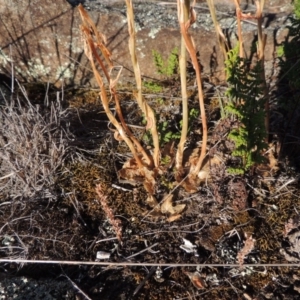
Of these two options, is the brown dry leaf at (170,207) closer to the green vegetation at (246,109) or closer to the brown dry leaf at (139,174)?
the brown dry leaf at (139,174)

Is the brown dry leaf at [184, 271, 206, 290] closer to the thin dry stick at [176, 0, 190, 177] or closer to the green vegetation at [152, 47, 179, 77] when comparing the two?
the thin dry stick at [176, 0, 190, 177]

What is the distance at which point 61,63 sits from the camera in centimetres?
243

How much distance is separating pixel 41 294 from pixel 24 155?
22.9 inches

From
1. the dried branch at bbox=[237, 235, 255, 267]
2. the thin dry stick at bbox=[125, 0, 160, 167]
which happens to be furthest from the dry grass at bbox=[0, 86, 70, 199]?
the dried branch at bbox=[237, 235, 255, 267]

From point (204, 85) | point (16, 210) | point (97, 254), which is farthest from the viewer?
point (204, 85)

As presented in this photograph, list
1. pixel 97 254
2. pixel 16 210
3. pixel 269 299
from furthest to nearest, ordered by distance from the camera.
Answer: pixel 16 210
pixel 97 254
pixel 269 299

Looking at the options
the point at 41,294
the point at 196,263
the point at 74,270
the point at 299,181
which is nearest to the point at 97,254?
the point at 74,270

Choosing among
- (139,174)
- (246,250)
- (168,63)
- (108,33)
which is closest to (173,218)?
(139,174)

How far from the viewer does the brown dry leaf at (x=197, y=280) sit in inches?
67.4

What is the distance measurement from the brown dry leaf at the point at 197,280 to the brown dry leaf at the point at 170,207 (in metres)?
0.26

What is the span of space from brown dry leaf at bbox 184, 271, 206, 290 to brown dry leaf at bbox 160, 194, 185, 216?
255 millimetres

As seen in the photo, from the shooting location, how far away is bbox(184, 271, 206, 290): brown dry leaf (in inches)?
67.4

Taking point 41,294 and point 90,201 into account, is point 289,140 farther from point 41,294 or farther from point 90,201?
point 41,294

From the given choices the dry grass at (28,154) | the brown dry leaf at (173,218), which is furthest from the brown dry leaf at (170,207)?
the dry grass at (28,154)
